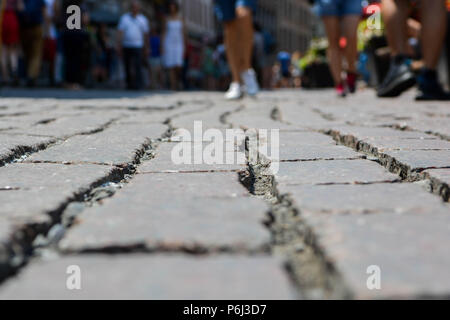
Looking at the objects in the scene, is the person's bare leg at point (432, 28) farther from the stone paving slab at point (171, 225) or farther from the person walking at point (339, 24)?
the stone paving slab at point (171, 225)

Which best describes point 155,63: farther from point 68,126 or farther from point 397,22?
point 68,126

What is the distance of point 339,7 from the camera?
20.7ft

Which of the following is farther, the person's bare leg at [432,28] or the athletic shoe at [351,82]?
the athletic shoe at [351,82]

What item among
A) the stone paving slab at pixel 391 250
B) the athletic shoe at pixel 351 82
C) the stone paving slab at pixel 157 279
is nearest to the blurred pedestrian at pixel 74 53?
the athletic shoe at pixel 351 82

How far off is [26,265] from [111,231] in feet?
0.62

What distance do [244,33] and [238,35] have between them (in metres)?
0.07

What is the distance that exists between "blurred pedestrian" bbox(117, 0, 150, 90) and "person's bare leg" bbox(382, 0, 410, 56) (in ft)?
21.8

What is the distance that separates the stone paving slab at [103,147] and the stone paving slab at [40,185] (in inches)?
5.5

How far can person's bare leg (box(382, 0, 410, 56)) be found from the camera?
17.3ft

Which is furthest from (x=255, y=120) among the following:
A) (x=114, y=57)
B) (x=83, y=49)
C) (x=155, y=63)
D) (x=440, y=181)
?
(x=114, y=57)

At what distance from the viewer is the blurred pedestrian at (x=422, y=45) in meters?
4.89

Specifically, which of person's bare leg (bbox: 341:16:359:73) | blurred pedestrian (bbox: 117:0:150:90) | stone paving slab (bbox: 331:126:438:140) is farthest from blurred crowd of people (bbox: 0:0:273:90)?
stone paving slab (bbox: 331:126:438:140)

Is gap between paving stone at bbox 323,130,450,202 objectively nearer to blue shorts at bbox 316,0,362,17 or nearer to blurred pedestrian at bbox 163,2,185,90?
blue shorts at bbox 316,0,362,17

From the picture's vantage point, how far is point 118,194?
1.58 metres
